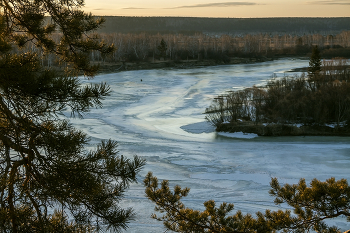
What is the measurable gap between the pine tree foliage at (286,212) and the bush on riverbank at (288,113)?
16626 millimetres

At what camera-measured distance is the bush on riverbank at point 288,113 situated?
73.5 feet

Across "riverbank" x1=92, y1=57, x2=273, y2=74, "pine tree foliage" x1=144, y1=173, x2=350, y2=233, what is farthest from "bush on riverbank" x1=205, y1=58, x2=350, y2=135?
"riverbank" x1=92, y1=57, x2=273, y2=74

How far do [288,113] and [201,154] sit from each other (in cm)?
951

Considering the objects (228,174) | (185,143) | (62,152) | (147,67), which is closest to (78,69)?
(62,152)

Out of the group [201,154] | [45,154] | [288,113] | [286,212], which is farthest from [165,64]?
[45,154]

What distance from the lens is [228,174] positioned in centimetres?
1438

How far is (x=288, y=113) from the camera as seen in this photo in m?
24.3

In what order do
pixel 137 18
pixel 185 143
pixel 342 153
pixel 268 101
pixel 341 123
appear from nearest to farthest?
1. pixel 342 153
2. pixel 185 143
3. pixel 341 123
4. pixel 268 101
5. pixel 137 18

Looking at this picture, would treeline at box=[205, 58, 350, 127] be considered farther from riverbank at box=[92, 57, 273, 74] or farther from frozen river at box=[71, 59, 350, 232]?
riverbank at box=[92, 57, 273, 74]

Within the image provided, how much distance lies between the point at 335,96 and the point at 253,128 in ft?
22.7

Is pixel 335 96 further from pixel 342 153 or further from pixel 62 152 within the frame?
pixel 62 152

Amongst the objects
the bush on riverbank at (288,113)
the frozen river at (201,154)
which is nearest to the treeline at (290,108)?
the bush on riverbank at (288,113)

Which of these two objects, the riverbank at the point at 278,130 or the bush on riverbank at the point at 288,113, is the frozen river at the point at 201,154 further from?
the bush on riverbank at the point at 288,113

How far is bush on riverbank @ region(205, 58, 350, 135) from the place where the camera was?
22391 millimetres
